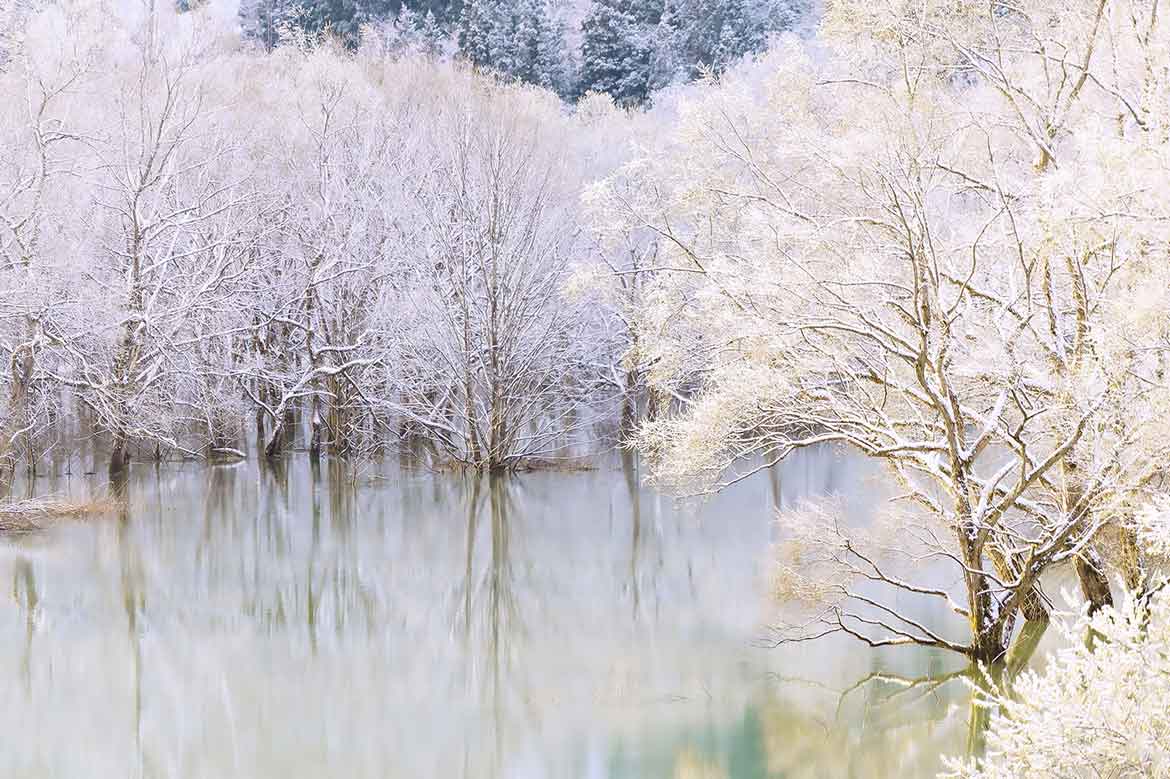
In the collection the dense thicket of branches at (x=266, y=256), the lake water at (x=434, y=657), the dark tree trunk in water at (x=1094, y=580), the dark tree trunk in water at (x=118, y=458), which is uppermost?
the dense thicket of branches at (x=266, y=256)

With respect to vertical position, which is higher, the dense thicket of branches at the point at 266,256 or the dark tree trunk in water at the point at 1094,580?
the dense thicket of branches at the point at 266,256

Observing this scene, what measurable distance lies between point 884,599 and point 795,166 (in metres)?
4.27

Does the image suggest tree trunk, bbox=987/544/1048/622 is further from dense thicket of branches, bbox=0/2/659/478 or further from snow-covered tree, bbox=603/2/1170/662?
dense thicket of branches, bbox=0/2/659/478

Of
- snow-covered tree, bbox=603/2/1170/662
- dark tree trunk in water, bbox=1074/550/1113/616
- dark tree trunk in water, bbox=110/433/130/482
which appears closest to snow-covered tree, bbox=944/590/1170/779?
snow-covered tree, bbox=603/2/1170/662

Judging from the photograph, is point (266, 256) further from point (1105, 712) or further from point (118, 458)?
point (1105, 712)

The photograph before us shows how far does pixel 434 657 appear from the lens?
10.6 meters

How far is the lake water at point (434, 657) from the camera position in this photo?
815cm

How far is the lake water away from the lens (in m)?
8.15

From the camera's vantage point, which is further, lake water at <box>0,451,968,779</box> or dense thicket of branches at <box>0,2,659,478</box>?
dense thicket of branches at <box>0,2,659,478</box>

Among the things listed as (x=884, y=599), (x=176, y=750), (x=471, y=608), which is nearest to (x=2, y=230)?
(x=471, y=608)

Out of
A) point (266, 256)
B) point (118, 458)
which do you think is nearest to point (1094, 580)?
point (118, 458)

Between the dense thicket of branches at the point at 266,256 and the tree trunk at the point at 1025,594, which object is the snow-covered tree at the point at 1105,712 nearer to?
the tree trunk at the point at 1025,594

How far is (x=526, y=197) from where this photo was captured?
74.1ft

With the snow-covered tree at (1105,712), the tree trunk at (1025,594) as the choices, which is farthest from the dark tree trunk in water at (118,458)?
the snow-covered tree at (1105,712)
